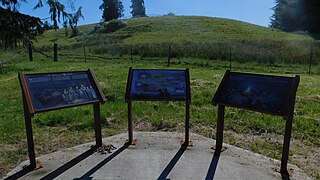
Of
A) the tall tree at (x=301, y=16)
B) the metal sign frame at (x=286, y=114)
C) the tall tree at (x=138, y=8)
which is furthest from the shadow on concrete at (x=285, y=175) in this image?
the tall tree at (x=138, y=8)

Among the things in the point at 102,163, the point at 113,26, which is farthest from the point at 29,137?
the point at 113,26

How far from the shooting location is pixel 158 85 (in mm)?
4391

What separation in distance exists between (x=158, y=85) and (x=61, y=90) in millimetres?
1312

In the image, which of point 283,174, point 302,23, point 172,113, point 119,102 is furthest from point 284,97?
point 302,23

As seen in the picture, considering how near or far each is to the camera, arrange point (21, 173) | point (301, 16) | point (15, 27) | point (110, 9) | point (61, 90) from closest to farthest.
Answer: point (21, 173), point (61, 90), point (15, 27), point (301, 16), point (110, 9)

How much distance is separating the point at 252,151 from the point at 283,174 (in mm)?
808

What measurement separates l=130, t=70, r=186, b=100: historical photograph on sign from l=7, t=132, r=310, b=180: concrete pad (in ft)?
2.48

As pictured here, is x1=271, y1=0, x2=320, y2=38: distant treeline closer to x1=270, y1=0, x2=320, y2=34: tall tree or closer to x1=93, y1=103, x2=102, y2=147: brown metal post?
x1=270, y1=0, x2=320, y2=34: tall tree

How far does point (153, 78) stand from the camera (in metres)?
4.48

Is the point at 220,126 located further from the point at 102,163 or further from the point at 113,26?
the point at 113,26

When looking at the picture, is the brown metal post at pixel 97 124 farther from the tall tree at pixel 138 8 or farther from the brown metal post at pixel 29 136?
the tall tree at pixel 138 8

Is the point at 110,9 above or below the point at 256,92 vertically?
above

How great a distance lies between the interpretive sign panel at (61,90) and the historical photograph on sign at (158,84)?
556 millimetres

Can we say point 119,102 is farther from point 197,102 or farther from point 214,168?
point 214,168
